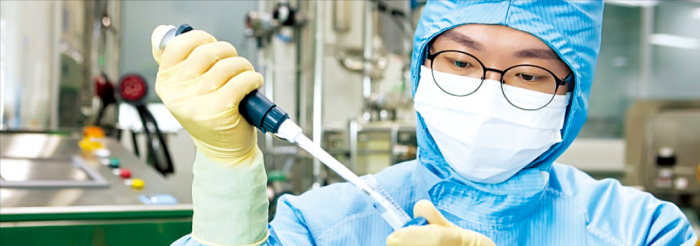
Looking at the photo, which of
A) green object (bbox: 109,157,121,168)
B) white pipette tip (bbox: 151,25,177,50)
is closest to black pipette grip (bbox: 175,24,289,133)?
white pipette tip (bbox: 151,25,177,50)

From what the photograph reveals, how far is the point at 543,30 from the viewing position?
852 millimetres

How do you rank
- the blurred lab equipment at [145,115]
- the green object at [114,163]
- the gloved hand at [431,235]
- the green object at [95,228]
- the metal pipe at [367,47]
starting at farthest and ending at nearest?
the metal pipe at [367,47], the blurred lab equipment at [145,115], the green object at [114,163], the green object at [95,228], the gloved hand at [431,235]

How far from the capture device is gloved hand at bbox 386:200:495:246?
69cm

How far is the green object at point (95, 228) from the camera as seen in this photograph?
3.70 ft

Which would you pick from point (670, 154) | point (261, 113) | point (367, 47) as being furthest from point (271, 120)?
point (670, 154)

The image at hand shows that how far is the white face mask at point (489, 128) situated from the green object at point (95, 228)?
622 mm

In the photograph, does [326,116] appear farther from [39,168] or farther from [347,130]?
[39,168]

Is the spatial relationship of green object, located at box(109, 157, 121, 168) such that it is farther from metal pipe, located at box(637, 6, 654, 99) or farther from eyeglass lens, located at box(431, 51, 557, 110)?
metal pipe, located at box(637, 6, 654, 99)

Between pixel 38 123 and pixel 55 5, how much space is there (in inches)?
13.4

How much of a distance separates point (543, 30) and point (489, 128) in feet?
0.50

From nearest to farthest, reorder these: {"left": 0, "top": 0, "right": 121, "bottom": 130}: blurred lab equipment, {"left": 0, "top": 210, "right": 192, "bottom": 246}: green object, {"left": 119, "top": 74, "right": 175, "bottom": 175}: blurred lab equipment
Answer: {"left": 0, "top": 210, "right": 192, "bottom": 246}: green object < {"left": 0, "top": 0, "right": 121, "bottom": 130}: blurred lab equipment < {"left": 119, "top": 74, "right": 175, "bottom": 175}: blurred lab equipment

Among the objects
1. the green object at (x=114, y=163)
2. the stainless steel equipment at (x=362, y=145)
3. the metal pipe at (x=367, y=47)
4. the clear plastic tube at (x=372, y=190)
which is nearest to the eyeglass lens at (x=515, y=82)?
the clear plastic tube at (x=372, y=190)

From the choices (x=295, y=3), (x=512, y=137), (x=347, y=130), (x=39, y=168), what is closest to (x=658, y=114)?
(x=347, y=130)

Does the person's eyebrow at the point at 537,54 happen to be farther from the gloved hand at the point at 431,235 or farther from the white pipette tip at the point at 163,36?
the white pipette tip at the point at 163,36
